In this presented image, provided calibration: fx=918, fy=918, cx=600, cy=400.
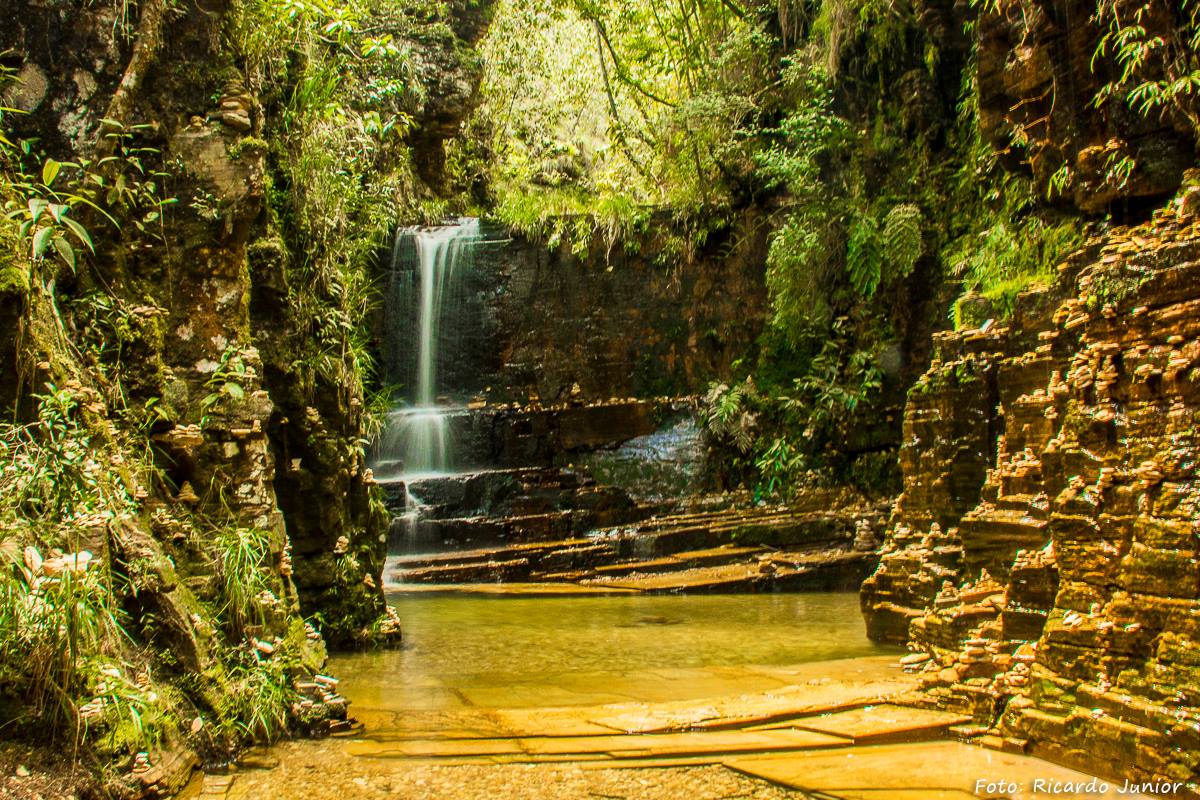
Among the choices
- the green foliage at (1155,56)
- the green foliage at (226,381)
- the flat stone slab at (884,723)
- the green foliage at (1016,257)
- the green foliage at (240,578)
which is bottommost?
the flat stone slab at (884,723)

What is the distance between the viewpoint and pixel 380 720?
4.68m

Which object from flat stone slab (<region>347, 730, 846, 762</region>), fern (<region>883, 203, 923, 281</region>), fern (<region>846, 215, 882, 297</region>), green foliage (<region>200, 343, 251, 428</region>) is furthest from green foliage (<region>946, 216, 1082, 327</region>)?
green foliage (<region>200, 343, 251, 428</region>)

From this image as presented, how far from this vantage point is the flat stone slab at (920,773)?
3297 millimetres

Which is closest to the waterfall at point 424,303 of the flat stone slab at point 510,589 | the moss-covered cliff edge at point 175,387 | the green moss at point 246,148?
the flat stone slab at point 510,589

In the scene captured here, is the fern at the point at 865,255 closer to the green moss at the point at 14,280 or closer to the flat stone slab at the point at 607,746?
the flat stone slab at the point at 607,746

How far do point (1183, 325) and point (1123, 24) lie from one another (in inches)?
84.3

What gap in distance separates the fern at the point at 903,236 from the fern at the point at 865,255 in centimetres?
20

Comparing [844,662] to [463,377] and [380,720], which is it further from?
[463,377]

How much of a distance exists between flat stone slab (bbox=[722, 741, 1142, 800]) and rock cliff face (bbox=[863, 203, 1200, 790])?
0.14 meters

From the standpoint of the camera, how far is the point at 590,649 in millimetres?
6789

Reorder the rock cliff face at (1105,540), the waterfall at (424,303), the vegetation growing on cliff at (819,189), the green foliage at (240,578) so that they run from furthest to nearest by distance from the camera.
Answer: the waterfall at (424,303), the vegetation growing on cliff at (819,189), the green foliage at (240,578), the rock cliff face at (1105,540)

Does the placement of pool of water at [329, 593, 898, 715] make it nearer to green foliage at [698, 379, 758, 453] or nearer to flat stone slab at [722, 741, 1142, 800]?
flat stone slab at [722, 741, 1142, 800]

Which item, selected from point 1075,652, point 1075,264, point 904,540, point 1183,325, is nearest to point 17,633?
point 1075,652

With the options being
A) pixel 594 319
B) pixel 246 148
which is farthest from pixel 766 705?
pixel 594 319
